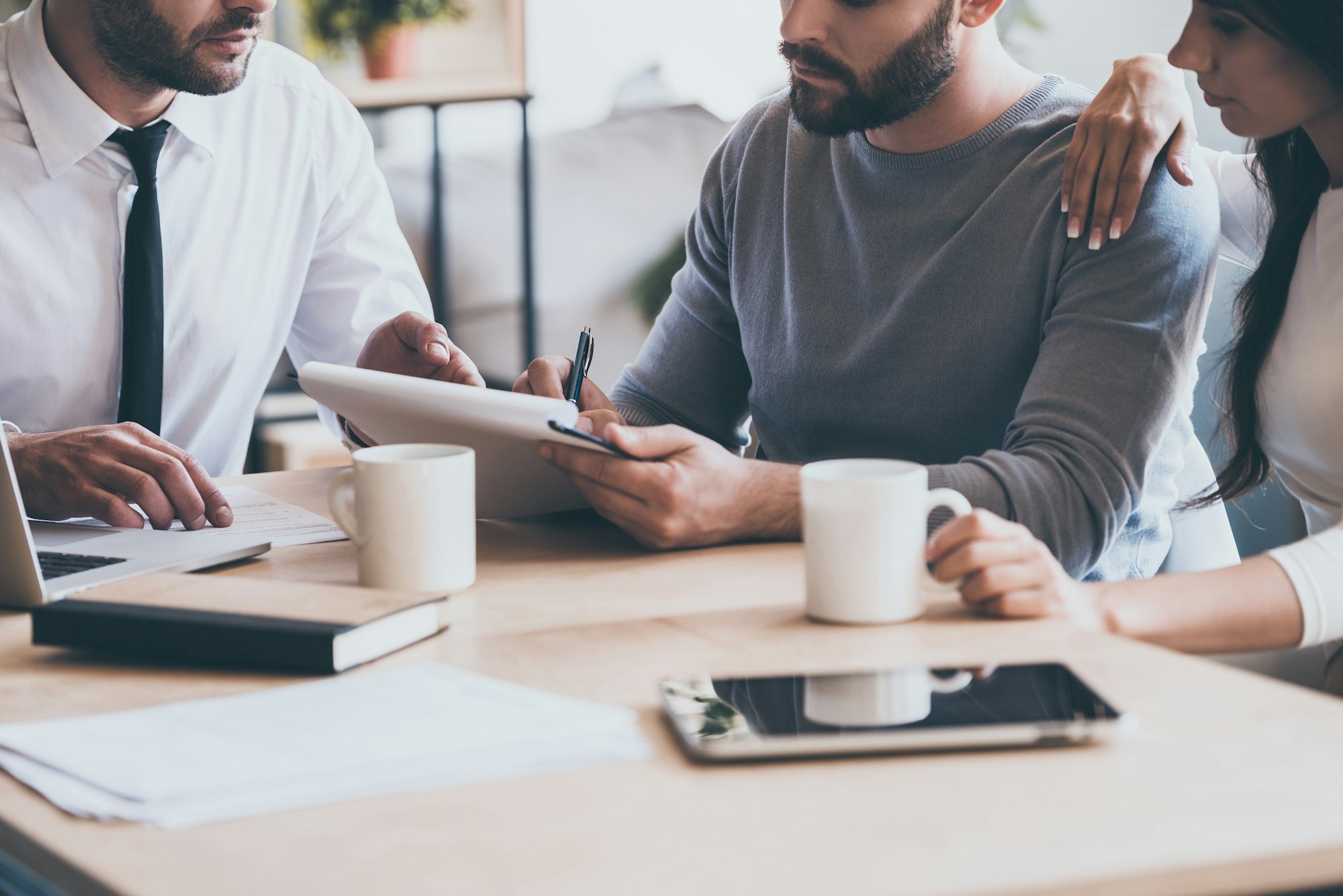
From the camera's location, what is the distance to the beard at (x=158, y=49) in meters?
1.69

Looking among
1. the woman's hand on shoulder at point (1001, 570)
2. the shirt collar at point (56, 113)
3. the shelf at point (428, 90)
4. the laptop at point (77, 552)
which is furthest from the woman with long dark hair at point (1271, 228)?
the shelf at point (428, 90)

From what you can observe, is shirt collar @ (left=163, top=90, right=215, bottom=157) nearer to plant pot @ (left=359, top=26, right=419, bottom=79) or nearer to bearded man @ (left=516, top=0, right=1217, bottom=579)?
bearded man @ (left=516, top=0, right=1217, bottom=579)

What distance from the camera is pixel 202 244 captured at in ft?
6.02

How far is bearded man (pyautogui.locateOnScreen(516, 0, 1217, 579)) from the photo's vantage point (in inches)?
46.0

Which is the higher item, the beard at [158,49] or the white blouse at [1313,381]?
the beard at [158,49]

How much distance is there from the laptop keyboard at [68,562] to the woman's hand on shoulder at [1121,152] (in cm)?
93

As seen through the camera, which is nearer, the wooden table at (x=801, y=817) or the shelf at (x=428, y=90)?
the wooden table at (x=801, y=817)

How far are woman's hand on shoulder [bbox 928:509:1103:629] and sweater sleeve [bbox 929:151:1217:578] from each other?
23 centimetres

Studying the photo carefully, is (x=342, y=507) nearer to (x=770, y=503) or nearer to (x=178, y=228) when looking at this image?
(x=770, y=503)

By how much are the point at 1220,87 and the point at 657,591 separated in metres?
0.77

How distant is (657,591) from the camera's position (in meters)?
1.00

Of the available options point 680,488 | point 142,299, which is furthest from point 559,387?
point 142,299

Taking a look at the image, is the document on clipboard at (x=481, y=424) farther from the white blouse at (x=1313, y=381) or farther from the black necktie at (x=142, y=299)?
the white blouse at (x=1313, y=381)

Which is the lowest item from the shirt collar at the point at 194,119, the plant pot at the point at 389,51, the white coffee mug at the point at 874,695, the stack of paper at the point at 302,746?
the stack of paper at the point at 302,746
